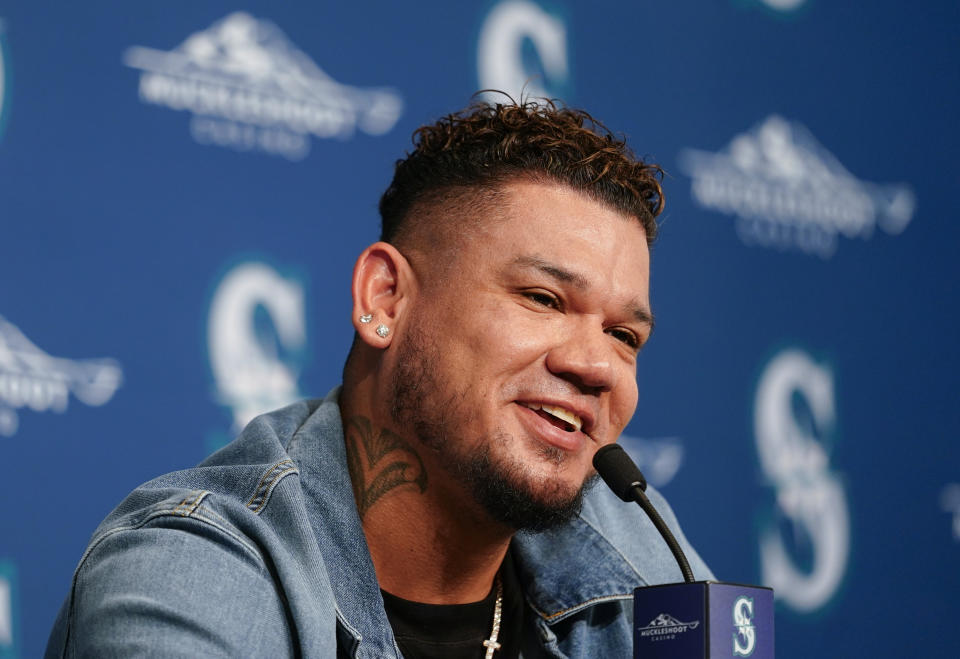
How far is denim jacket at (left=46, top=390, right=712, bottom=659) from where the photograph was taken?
41.4 inches

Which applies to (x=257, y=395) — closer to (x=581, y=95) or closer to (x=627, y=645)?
(x=627, y=645)

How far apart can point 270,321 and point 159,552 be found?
860mm

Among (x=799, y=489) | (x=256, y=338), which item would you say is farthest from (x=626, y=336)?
(x=799, y=489)

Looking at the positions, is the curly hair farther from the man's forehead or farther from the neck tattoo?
the neck tattoo

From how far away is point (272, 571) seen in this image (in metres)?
1.16

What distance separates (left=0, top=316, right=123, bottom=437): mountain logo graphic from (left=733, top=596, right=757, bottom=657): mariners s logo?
3.75ft

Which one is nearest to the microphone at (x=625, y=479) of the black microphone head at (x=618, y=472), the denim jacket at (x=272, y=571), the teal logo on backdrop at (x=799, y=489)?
the black microphone head at (x=618, y=472)

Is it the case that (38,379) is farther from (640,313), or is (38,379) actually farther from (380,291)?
(640,313)

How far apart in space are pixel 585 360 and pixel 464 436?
0.59 ft

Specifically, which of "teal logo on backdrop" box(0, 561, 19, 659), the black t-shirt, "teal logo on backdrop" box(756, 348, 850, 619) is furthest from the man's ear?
"teal logo on backdrop" box(756, 348, 850, 619)

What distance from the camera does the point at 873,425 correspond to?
8.40 ft

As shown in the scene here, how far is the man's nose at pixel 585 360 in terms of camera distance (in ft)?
4.37

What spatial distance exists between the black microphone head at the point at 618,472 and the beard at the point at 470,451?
0.36 ft

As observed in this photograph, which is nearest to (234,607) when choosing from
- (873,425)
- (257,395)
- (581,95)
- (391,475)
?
(391,475)
